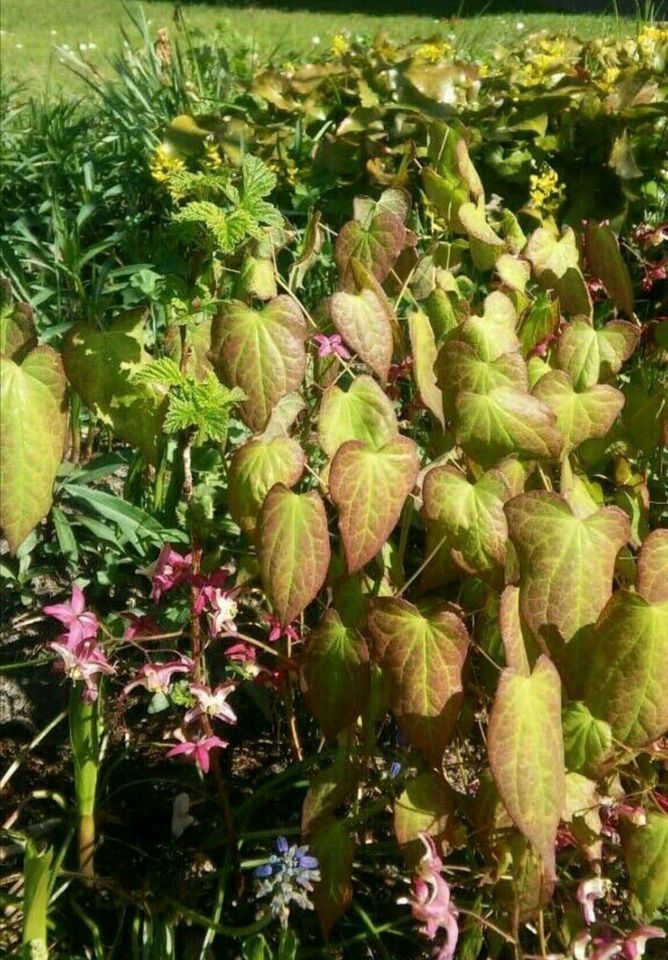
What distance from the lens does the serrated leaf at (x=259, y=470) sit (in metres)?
1.17

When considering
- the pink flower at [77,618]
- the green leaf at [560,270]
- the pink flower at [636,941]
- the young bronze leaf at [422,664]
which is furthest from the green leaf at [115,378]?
the pink flower at [636,941]

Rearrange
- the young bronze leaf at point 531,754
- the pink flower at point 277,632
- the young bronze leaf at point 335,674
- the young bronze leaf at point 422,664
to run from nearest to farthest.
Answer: the young bronze leaf at point 531,754, the young bronze leaf at point 422,664, the young bronze leaf at point 335,674, the pink flower at point 277,632

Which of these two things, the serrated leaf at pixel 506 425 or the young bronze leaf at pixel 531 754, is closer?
the young bronze leaf at pixel 531 754

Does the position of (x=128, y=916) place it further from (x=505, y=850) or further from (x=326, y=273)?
(x=326, y=273)

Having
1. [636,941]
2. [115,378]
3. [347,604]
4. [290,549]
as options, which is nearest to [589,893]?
[636,941]

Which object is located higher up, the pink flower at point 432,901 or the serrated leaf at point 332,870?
the pink flower at point 432,901

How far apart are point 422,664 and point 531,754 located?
162 mm

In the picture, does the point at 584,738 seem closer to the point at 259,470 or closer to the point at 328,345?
the point at 259,470

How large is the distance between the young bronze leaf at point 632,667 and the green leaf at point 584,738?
0.10 feet

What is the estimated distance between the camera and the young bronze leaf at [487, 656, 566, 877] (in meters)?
A: 1.01

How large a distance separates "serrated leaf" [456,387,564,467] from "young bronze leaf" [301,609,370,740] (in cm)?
27

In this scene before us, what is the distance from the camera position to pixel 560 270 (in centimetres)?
156

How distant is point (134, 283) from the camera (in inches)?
94.4

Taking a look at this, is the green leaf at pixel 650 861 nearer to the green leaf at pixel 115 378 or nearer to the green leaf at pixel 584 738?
the green leaf at pixel 584 738
